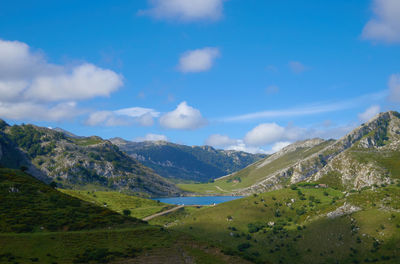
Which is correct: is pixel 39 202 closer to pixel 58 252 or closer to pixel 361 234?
pixel 58 252

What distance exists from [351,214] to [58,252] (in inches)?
6694

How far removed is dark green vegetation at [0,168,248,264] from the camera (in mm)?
76600

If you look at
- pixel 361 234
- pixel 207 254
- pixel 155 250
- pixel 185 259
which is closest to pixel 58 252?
pixel 155 250

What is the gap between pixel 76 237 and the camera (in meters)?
89.0

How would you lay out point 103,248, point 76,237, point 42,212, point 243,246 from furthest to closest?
point 243,246 < point 42,212 < point 76,237 < point 103,248

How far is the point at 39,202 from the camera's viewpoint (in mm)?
116750

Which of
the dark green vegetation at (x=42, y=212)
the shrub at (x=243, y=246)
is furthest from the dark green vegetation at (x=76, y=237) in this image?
the shrub at (x=243, y=246)

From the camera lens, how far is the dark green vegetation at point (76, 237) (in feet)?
251

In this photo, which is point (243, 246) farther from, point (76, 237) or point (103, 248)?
point (103, 248)

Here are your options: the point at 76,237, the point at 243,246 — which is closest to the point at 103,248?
the point at 76,237

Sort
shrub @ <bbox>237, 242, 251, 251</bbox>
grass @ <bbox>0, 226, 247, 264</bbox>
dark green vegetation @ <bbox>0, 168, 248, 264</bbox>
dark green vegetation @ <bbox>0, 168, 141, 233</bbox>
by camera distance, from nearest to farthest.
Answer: grass @ <bbox>0, 226, 247, 264</bbox> → dark green vegetation @ <bbox>0, 168, 248, 264</bbox> → dark green vegetation @ <bbox>0, 168, 141, 233</bbox> → shrub @ <bbox>237, 242, 251, 251</bbox>

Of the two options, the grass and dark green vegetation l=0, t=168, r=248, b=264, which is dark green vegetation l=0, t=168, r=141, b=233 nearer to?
dark green vegetation l=0, t=168, r=248, b=264

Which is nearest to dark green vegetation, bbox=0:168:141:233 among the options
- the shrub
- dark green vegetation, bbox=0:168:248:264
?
dark green vegetation, bbox=0:168:248:264

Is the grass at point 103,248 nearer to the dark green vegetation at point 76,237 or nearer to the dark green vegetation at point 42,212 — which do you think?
the dark green vegetation at point 76,237
